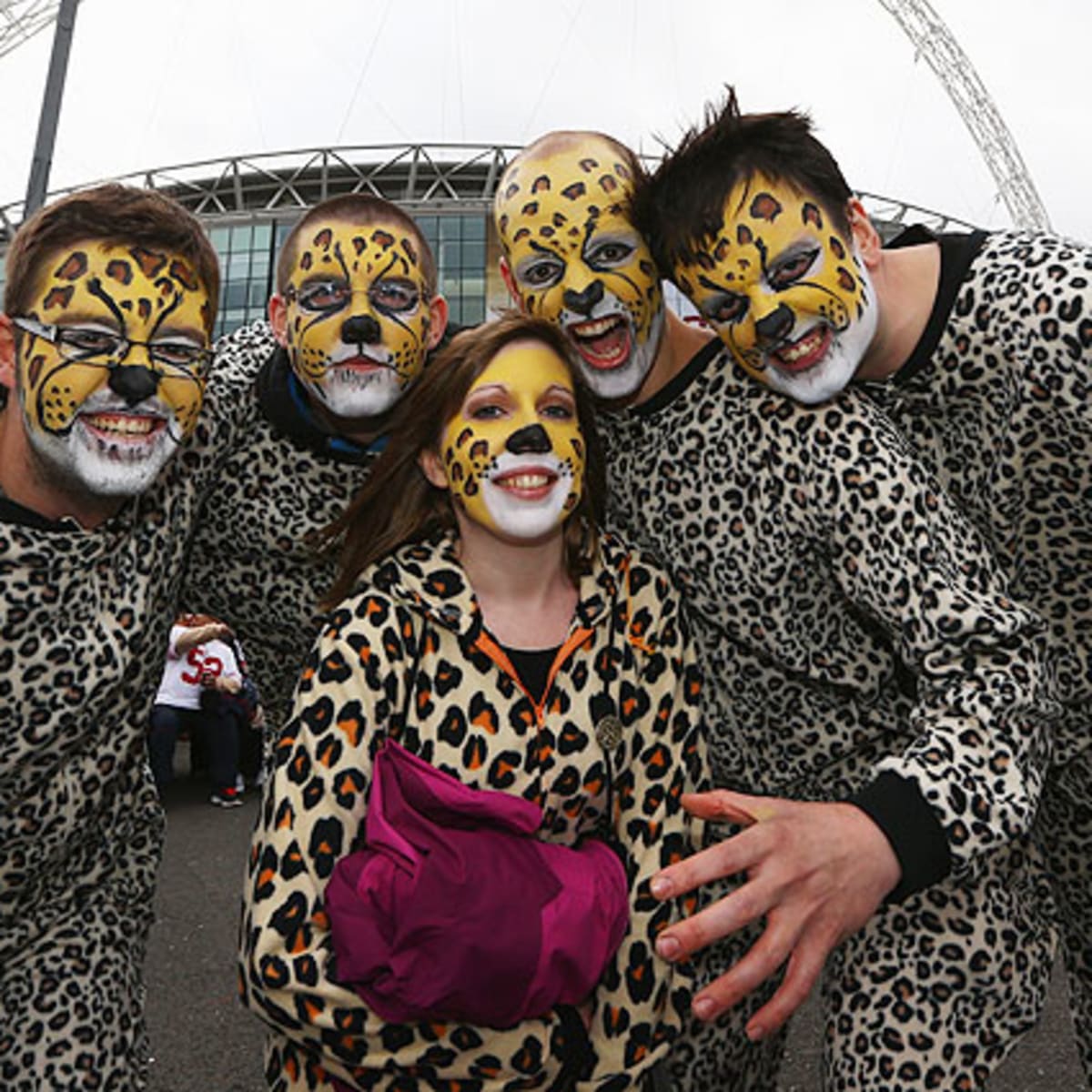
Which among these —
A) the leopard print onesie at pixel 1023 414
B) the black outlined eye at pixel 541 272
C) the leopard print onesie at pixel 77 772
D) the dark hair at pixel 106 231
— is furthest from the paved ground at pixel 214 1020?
the black outlined eye at pixel 541 272

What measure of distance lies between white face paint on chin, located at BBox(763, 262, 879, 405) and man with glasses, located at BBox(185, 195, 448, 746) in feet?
2.97

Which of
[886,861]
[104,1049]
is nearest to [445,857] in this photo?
[886,861]

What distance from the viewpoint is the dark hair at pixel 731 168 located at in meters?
1.99

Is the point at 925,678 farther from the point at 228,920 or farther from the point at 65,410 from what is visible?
the point at 228,920

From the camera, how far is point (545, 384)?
199 cm

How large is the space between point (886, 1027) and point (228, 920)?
13.0ft

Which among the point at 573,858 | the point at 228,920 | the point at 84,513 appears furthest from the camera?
the point at 228,920

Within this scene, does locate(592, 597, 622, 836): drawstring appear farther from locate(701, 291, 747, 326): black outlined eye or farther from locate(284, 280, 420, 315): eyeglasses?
locate(284, 280, 420, 315): eyeglasses

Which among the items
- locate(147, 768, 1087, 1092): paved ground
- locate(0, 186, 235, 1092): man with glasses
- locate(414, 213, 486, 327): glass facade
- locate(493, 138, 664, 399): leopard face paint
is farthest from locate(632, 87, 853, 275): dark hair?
locate(414, 213, 486, 327): glass facade

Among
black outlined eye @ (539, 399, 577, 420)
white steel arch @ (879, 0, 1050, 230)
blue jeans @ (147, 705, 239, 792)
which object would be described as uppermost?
white steel arch @ (879, 0, 1050, 230)

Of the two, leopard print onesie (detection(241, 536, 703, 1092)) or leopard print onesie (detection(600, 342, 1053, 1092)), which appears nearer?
leopard print onesie (detection(241, 536, 703, 1092))

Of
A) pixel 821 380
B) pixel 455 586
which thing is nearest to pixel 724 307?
pixel 821 380

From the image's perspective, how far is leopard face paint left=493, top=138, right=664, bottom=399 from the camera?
2.17 meters

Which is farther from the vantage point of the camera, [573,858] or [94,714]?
[94,714]
